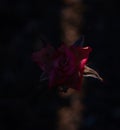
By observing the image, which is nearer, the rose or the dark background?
the rose

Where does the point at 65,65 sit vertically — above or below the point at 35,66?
above

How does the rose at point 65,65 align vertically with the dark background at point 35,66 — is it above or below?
above

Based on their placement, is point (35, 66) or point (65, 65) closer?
point (65, 65)

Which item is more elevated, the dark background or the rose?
the rose

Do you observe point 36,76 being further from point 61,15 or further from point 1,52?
point 61,15

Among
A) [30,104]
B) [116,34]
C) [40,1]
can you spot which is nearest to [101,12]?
[116,34]
